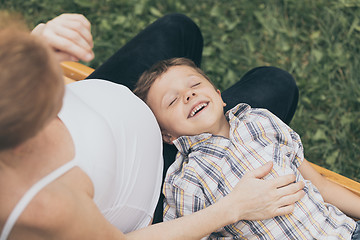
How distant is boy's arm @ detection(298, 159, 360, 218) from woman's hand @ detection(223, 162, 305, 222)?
312 mm

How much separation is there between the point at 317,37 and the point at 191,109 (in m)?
2.09

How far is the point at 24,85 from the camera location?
794 mm

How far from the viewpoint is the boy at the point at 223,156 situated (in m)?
1.76

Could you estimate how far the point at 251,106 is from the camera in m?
2.25

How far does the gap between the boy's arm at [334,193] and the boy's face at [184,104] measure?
515 mm

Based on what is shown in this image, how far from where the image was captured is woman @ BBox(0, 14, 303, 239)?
825 millimetres

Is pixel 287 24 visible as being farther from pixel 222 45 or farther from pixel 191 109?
pixel 191 109

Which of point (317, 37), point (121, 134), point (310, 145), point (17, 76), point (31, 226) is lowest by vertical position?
point (310, 145)

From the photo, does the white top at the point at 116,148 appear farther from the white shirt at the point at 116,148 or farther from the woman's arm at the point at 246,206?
the woman's arm at the point at 246,206

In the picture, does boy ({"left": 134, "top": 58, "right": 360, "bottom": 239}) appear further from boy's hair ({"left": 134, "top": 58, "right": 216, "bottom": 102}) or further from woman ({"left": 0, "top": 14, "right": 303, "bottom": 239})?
woman ({"left": 0, "top": 14, "right": 303, "bottom": 239})

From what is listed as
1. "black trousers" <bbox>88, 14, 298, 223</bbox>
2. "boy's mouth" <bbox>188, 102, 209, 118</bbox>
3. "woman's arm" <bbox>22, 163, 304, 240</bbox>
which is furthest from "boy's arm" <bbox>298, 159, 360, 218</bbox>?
"boy's mouth" <bbox>188, 102, 209, 118</bbox>

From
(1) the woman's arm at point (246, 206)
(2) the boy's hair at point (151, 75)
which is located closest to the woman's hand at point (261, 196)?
(1) the woman's arm at point (246, 206)

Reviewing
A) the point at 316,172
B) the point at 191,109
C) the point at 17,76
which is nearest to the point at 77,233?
the point at 17,76

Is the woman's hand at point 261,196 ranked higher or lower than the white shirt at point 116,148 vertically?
lower
